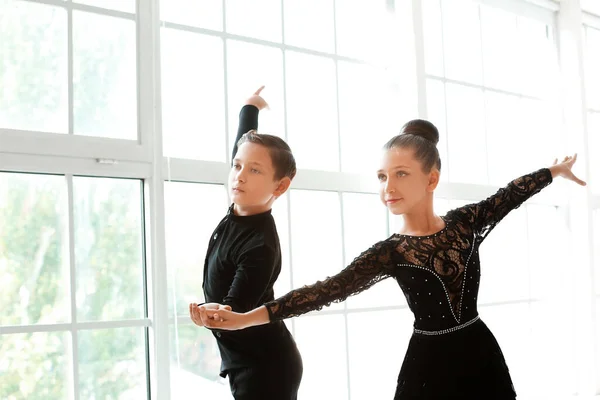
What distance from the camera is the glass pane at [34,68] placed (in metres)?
1.88

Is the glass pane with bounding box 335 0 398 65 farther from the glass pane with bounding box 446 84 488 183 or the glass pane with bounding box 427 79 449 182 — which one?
the glass pane with bounding box 446 84 488 183

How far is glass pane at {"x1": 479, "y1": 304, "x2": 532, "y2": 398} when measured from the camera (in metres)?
3.54

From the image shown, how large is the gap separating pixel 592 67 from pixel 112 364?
11.4 feet

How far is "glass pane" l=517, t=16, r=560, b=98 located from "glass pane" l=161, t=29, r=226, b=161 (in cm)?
202

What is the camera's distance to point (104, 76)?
6.75 feet

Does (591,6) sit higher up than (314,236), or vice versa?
(591,6)

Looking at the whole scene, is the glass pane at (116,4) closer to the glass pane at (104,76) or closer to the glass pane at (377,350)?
the glass pane at (104,76)

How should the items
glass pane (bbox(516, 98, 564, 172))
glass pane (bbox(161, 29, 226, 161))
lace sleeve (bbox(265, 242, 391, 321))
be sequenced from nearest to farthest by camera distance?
lace sleeve (bbox(265, 242, 391, 321)) → glass pane (bbox(161, 29, 226, 161)) → glass pane (bbox(516, 98, 564, 172))

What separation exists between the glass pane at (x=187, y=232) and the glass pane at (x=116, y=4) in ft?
1.69

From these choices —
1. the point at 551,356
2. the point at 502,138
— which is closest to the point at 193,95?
the point at 502,138

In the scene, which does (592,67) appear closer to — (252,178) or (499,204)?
(499,204)

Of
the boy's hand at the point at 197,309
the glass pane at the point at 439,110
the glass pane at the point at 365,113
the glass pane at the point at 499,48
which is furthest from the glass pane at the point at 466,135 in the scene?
the boy's hand at the point at 197,309

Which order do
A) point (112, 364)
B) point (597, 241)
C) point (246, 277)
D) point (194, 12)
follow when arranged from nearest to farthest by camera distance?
point (246, 277), point (112, 364), point (194, 12), point (597, 241)

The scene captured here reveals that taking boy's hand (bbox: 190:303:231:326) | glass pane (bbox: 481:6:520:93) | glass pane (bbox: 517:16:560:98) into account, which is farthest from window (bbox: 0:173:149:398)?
glass pane (bbox: 517:16:560:98)
